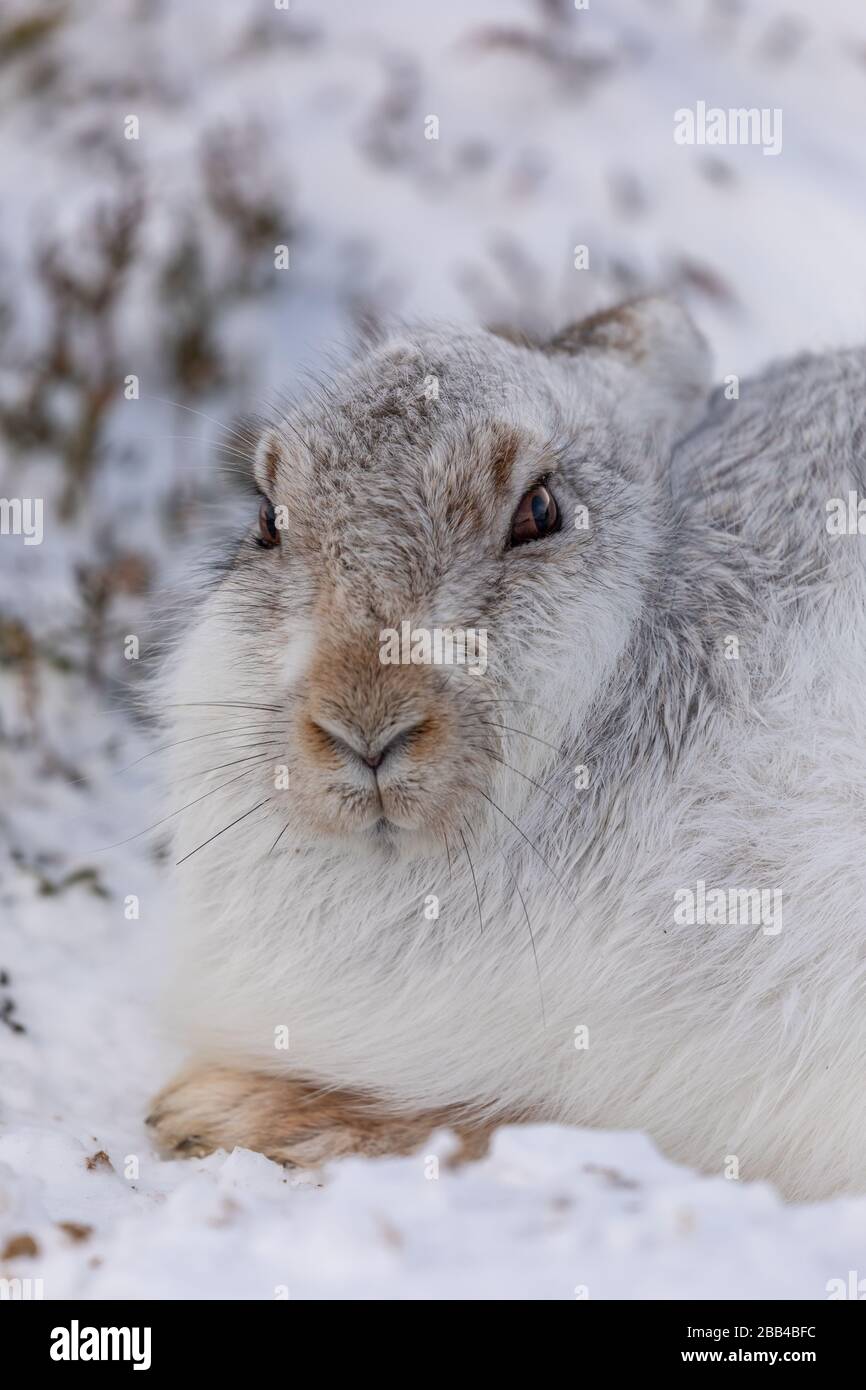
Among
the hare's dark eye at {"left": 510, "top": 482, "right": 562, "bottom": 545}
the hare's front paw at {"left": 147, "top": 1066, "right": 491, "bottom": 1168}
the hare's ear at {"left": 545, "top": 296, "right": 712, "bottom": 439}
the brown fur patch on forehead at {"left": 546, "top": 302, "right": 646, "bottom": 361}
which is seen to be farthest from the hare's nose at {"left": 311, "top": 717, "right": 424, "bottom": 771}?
the brown fur patch on forehead at {"left": 546, "top": 302, "right": 646, "bottom": 361}

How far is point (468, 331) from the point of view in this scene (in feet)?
14.5

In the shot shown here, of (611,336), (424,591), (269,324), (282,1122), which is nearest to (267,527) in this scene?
(424,591)

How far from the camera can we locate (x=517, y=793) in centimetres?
361

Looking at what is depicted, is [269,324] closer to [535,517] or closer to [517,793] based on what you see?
[535,517]

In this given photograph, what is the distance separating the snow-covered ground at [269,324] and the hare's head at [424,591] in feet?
2.57

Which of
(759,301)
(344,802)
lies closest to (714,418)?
(344,802)

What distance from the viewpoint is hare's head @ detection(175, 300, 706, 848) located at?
328 centimetres

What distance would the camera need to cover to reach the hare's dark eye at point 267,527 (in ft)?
12.5

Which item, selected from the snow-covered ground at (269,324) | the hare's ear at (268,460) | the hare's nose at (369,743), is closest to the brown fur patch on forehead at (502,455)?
the hare's ear at (268,460)

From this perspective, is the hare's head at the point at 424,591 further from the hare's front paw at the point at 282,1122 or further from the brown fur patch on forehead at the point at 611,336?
the brown fur patch on forehead at the point at 611,336

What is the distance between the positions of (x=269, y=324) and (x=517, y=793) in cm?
617

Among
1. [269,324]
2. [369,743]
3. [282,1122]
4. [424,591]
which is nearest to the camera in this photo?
[369,743]

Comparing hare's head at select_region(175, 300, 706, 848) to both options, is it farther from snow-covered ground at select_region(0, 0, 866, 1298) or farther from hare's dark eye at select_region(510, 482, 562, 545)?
snow-covered ground at select_region(0, 0, 866, 1298)

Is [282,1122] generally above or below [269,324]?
below
